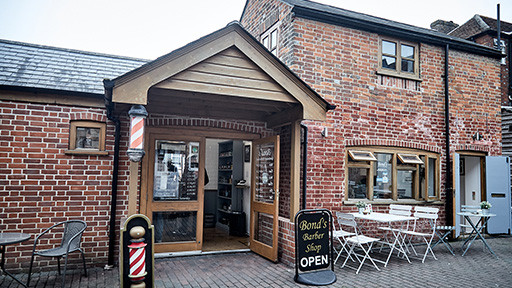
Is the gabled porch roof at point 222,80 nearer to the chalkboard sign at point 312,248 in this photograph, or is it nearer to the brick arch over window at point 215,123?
the brick arch over window at point 215,123

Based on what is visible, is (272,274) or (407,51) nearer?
(272,274)

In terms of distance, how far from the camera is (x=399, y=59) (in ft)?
27.4

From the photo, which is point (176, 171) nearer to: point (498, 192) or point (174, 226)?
point (174, 226)

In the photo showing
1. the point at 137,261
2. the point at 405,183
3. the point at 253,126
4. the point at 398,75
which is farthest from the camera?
the point at 405,183

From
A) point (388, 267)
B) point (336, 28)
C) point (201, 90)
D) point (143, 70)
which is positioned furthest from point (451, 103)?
point (143, 70)

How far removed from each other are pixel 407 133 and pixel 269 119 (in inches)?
136

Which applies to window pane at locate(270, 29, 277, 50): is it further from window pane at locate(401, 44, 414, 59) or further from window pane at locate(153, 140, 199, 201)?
window pane at locate(153, 140, 199, 201)

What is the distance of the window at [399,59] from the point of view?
8242 millimetres

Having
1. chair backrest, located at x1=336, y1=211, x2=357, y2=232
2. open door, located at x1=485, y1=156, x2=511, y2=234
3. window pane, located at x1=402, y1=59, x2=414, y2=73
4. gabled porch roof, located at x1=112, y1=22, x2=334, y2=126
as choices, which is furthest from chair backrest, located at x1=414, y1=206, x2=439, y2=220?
window pane, located at x1=402, y1=59, x2=414, y2=73

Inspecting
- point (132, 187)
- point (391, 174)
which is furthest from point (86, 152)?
point (391, 174)

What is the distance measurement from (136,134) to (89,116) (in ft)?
6.30

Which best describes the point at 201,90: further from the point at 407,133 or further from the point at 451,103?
the point at 451,103

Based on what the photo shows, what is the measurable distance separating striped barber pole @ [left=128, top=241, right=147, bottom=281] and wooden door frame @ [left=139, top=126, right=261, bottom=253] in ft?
6.51

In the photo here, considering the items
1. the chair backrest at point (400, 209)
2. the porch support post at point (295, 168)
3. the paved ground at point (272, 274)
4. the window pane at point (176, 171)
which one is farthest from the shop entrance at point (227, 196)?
the chair backrest at point (400, 209)
